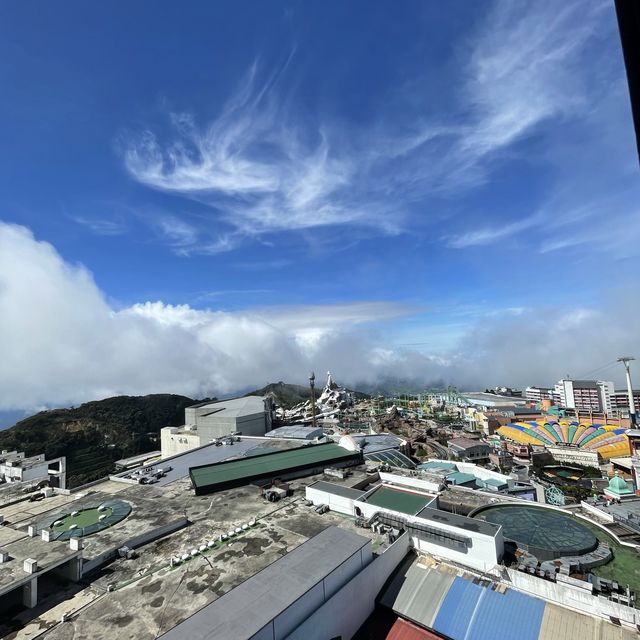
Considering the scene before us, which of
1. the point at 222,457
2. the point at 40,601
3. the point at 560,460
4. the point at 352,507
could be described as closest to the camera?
the point at 40,601

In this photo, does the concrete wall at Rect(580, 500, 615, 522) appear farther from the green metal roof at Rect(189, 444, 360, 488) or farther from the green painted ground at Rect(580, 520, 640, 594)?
the green metal roof at Rect(189, 444, 360, 488)

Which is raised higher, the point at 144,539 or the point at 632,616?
the point at 144,539

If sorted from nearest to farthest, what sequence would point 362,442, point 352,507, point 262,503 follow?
point 352,507
point 262,503
point 362,442

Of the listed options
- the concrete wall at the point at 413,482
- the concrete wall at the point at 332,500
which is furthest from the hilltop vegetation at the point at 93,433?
the concrete wall at the point at 413,482

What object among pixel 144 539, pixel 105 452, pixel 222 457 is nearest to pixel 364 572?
pixel 144 539

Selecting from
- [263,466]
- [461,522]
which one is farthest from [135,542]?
[461,522]

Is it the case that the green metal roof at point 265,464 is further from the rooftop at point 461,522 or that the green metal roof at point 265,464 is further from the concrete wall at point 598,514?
the concrete wall at point 598,514

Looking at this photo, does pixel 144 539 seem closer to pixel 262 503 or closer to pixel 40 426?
pixel 262 503

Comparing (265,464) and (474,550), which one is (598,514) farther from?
(265,464)
